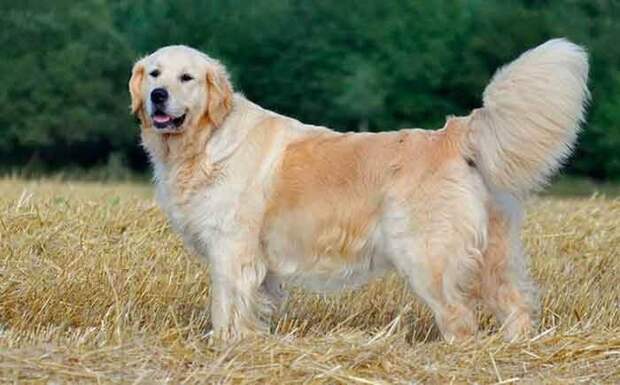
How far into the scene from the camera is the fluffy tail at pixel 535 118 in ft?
17.7

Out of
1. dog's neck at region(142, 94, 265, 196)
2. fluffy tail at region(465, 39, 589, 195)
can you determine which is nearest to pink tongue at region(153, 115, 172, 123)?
dog's neck at region(142, 94, 265, 196)

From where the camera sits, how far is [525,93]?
214 inches

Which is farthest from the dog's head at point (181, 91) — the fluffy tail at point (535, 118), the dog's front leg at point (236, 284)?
the fluffy tail at point (535, 118)

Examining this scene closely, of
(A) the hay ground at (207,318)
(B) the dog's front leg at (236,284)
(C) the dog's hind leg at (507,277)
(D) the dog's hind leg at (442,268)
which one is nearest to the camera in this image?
(A) the hay ground at (207,318)

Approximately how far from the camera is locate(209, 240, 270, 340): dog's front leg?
19.2 ft

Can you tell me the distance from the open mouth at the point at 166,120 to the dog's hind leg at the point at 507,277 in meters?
1.59

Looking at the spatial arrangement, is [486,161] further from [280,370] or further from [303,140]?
[280,370]

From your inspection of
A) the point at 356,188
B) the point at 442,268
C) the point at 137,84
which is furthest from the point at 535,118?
the point at 137,84

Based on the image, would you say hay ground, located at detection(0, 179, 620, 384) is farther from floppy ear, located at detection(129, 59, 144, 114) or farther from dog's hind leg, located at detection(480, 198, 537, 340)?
floppy ear, located at detection(129, 59, 144, 114)

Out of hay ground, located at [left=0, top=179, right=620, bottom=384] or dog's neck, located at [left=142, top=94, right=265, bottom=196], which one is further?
dog's neck, located at [left=142, top=94, right=265, bottom=196]

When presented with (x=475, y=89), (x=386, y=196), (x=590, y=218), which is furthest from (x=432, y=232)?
(x=475, y=89)

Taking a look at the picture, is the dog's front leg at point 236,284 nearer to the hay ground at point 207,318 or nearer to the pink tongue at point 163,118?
the hay ground at point 207,318

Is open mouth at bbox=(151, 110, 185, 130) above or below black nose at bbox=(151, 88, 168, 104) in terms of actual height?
below

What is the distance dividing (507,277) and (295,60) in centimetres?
2005
